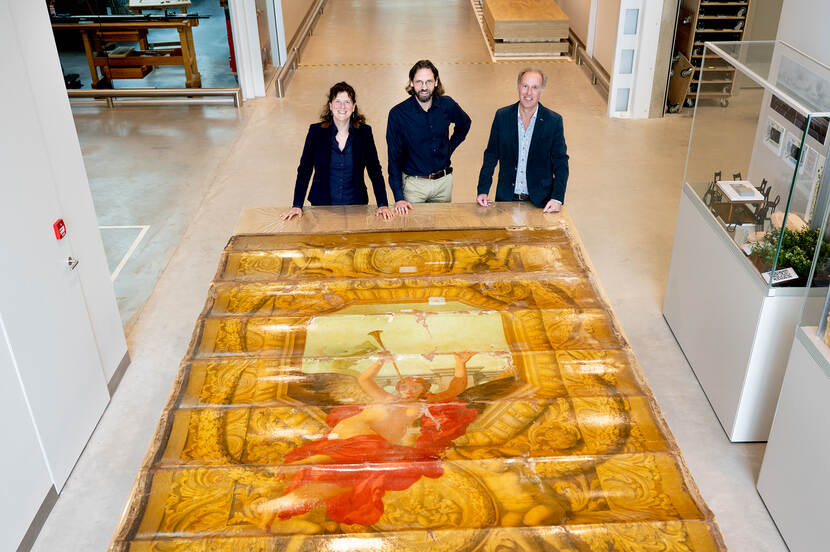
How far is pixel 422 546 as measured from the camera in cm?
290

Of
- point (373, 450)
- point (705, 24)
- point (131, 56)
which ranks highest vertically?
point (705, 24)

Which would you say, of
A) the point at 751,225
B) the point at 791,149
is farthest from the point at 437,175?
the point at 791,149

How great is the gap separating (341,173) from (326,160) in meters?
0.17

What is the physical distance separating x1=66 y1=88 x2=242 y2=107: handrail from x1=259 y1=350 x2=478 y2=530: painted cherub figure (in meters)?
8.47

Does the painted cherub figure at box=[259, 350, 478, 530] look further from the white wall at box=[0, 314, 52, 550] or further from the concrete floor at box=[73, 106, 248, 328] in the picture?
the concrete floor at box=[73, 106, 248, 328]

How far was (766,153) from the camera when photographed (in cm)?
511

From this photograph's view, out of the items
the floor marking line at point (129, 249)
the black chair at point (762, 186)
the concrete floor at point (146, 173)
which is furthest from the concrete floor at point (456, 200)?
the black chair at point (762, 186)

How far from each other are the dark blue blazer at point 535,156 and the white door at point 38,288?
3114mm

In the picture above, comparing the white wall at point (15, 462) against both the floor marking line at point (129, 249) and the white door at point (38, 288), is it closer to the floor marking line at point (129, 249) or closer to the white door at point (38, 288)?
the white door at point (38, 288)

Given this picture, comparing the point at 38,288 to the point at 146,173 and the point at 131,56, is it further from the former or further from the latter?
the point at 131,56

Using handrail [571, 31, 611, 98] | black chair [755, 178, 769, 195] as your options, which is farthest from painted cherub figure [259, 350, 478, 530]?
handrail [571, 31, 611, 98]

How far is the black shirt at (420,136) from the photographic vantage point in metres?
5.55

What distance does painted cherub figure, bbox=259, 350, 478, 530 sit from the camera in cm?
312

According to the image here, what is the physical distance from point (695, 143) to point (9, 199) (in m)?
4.64
